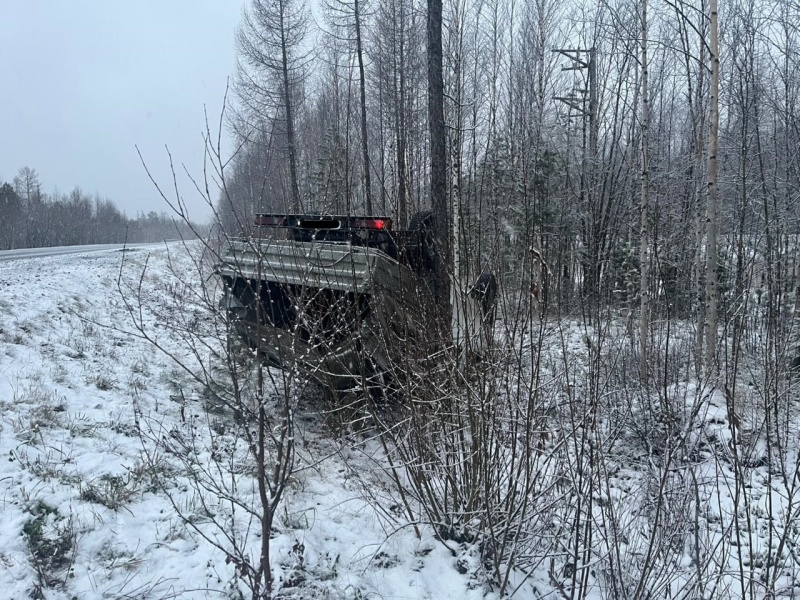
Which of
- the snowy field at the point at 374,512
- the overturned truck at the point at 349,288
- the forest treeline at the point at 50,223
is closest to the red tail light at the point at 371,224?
the overturned truck at the point at 349,288

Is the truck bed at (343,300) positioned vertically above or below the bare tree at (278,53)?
below

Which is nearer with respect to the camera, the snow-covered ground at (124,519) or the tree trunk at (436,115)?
the snow-covered ground at (124,519)

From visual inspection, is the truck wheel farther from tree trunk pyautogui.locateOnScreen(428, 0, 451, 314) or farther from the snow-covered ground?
tree trunk pyautogui.locateOnScreen(428, 0, 451, 314)

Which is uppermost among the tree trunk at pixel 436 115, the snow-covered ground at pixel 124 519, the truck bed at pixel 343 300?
the tree trunk at pixel 436 115

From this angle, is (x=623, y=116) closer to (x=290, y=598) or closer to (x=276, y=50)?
(x=276, y=50)

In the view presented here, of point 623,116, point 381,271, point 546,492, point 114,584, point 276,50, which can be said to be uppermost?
point 276,50

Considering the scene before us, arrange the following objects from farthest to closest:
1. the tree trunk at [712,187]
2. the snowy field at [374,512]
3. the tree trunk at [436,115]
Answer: the tree trunk at [436,115]
the tree trunk at [712,187]
the snowy field at [374,512]

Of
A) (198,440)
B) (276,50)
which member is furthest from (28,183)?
(198,440)

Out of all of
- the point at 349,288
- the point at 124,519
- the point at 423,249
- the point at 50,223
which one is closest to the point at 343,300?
the point at 349,288

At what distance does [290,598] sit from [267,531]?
803 millimetres

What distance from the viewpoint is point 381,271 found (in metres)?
4.38

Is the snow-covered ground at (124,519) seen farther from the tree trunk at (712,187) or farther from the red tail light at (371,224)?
the tree trunk at (712,187)

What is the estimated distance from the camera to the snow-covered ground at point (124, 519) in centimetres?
280

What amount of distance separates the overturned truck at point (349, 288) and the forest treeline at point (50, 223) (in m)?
23.8
